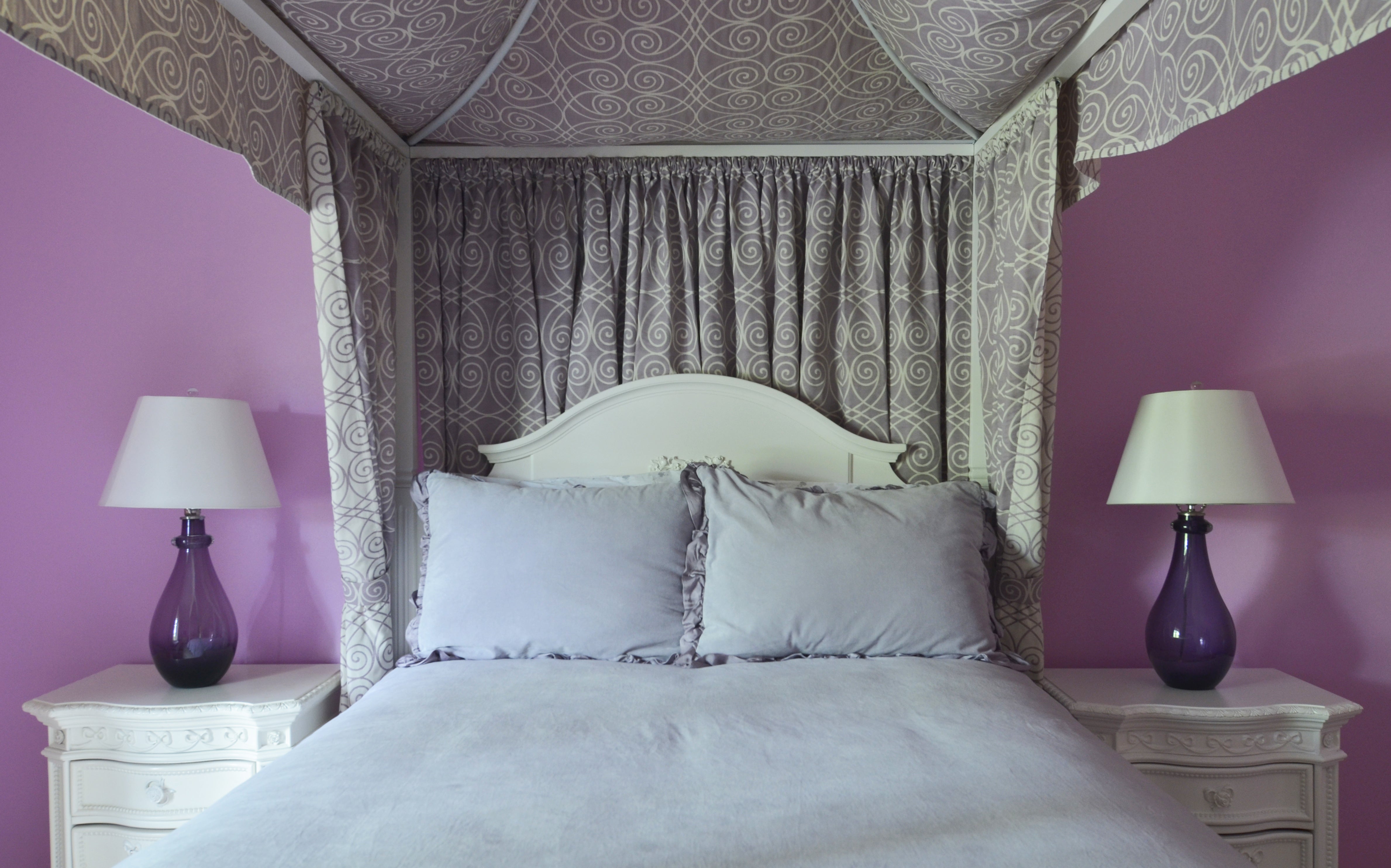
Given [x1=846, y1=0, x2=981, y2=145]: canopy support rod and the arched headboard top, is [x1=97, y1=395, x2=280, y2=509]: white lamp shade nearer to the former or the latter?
the arched headboard top

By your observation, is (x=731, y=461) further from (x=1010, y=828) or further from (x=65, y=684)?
(x=65, y=684)

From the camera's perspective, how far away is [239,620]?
2.34 metres

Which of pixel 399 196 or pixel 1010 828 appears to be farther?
pixel 399 196

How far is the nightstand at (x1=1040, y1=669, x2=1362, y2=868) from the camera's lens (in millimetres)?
1902

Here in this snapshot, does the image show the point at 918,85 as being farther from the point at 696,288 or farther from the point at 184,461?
the point at 184,461

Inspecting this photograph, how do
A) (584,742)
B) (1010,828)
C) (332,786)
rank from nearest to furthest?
(1010,828) < (332,786) < (584,742)

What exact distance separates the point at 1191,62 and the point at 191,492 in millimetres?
2328

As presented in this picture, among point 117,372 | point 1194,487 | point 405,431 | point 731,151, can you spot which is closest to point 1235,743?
point 1194,487

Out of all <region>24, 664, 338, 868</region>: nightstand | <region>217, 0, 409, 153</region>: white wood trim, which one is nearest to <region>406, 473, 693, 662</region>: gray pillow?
<region>24, 664, 338, 868</region>: nightstand

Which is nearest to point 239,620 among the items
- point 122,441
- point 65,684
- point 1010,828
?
point 65,684

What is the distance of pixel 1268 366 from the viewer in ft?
7.77

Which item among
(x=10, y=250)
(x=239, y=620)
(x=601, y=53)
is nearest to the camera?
(x=601, y=53)

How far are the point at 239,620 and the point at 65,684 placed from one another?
17.7 inches

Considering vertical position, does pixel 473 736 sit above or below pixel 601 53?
below
